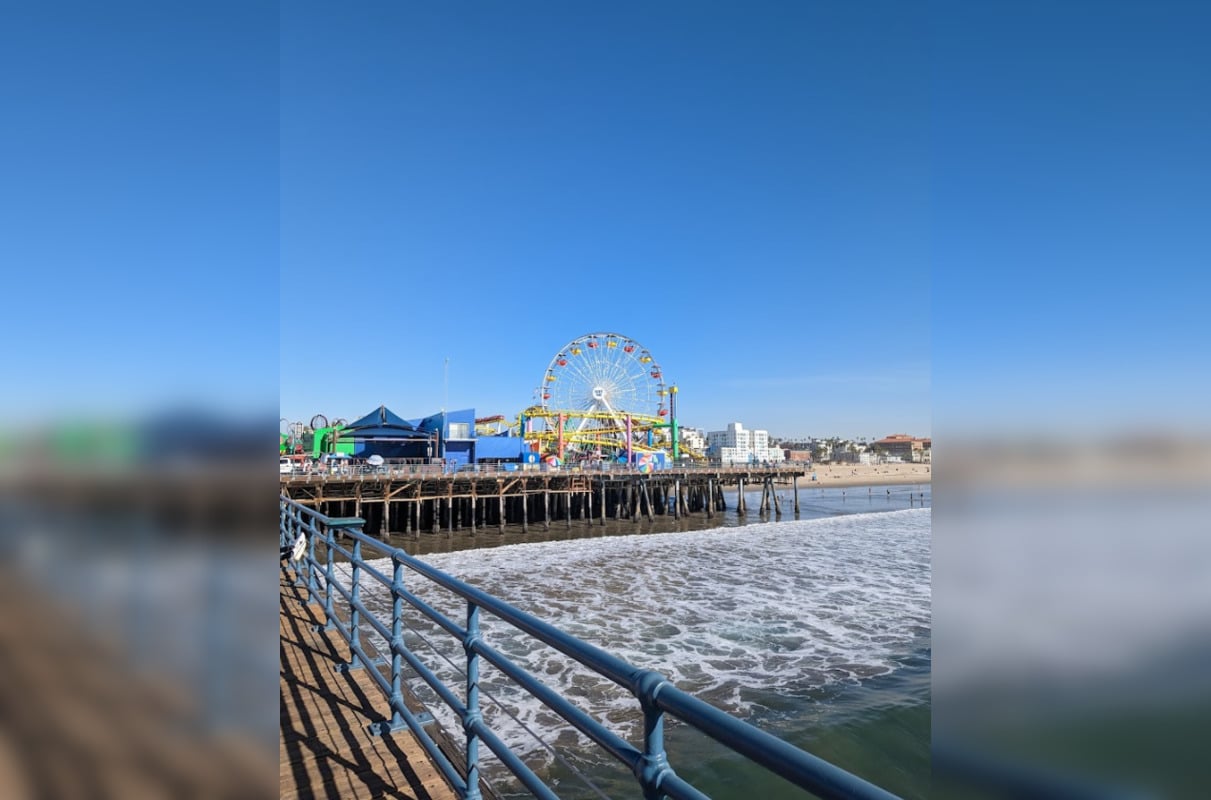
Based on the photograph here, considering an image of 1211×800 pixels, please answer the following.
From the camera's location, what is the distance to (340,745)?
2818 millimetres

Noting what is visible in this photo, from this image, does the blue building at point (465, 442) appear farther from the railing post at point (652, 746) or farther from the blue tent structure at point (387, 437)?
the railing post at point (652, 746)

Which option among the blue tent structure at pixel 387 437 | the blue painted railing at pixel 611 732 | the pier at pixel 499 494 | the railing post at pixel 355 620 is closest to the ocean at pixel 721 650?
the blue painted railing at pixel 611 732

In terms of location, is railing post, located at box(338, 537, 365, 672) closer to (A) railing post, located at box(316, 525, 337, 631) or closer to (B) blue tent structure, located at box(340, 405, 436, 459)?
(A) railing post, located at box(316, 525, 337, 631)

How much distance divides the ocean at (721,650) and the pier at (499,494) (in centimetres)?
751

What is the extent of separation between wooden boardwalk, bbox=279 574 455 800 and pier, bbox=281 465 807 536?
17524 millimetres

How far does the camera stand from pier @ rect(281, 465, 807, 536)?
2473 cm

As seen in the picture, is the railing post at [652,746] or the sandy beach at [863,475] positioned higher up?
the railing post at [652,746]

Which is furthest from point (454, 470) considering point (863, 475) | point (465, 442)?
point (863, 475)

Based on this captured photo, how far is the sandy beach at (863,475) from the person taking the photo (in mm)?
75012
